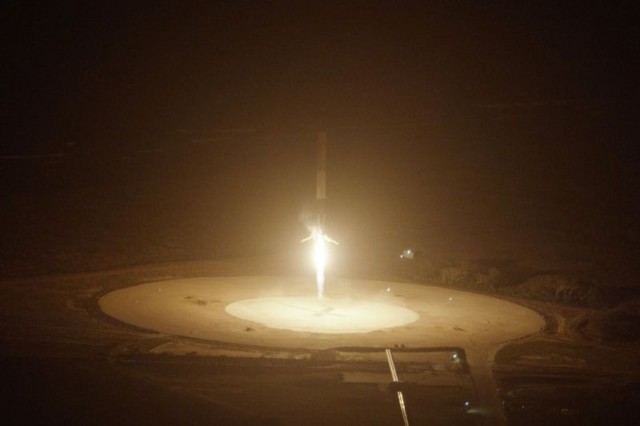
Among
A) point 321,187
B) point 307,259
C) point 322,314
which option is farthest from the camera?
point 307,259

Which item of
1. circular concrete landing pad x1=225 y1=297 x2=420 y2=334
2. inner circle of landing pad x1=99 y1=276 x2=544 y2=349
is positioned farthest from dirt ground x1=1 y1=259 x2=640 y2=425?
circular concrete landing pad x1=225 y1=297 x2=420 y2=334

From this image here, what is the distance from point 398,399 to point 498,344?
11.3 ft

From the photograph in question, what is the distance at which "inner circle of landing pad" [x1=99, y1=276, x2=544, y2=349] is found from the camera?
488 inches

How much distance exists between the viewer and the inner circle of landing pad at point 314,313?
488 inches

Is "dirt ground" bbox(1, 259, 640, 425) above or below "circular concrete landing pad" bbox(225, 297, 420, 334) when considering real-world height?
below

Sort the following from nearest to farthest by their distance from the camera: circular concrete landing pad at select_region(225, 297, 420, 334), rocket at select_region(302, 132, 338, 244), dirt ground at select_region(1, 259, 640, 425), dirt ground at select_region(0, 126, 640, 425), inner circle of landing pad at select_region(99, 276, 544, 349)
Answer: dirt ground at select_region(1, 259, 640, 425), dirt ground at select_region(0, 126, 640, 425), inner circle of landing pad at select_region(99, 276, 544, 349), rocket at select_region(302, 132, 338, 244), circular concrete landing pad at select_region(225, 297, 420, 334)

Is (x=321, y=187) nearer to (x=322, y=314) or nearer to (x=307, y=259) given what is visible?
(x=322, y=314)

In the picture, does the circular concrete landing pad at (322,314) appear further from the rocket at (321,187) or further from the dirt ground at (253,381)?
the dirt ground at (253,381)

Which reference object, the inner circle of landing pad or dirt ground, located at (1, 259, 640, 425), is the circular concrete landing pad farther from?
dirt ground, located at (1, 259, 640, 425)

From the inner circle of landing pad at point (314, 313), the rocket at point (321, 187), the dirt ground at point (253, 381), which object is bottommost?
the dirt ground at point (253, 381)

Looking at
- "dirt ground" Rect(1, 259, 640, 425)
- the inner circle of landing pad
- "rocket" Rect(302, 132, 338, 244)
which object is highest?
"rocket" Rect(302, 132, 338, 244)

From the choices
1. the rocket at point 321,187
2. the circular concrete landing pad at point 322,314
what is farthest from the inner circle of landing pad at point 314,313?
the rocket at point 321,187

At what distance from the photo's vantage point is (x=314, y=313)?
46.5ft

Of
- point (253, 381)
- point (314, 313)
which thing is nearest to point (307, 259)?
point (314, 313)
